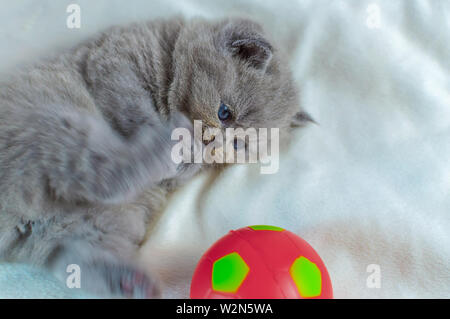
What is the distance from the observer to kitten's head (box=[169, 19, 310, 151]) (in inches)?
58.7

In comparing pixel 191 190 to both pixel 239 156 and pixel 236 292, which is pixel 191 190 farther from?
pixel 236 292

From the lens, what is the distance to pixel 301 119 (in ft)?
5.82

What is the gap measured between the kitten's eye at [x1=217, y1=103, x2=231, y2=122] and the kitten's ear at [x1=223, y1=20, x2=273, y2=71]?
0.21 m

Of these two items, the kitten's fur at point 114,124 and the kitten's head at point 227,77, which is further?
the kitten's head at point 227,77

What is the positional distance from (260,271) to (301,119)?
939mm

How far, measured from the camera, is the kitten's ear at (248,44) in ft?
4.85

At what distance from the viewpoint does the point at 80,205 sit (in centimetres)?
128

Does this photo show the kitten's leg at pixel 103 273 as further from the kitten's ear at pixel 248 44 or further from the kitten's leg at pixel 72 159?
the kitten's ear at pixel 248 44

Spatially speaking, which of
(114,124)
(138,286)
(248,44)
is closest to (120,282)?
(138,286)

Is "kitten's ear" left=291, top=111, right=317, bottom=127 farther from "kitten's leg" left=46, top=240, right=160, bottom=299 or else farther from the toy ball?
"kitten's leg" left=46, top=240, right=160, bottom=299

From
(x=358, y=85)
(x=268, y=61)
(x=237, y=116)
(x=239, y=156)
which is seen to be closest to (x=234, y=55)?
(x=268, y=61)

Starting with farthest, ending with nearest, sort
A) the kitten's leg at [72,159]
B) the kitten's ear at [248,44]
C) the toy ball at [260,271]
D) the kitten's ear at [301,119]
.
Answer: the kitten's ear at [301,119] < the kitten's ear at [248,44] < the kitten's leg at [72,159] < the toy ball at [260,271]

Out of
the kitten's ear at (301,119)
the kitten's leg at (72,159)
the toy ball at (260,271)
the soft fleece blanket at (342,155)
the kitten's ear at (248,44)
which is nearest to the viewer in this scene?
the toy ball at (260,271)

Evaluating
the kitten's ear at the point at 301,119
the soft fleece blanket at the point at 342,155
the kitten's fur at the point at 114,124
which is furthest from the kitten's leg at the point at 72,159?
the kitten's ear at the point at 301,119
